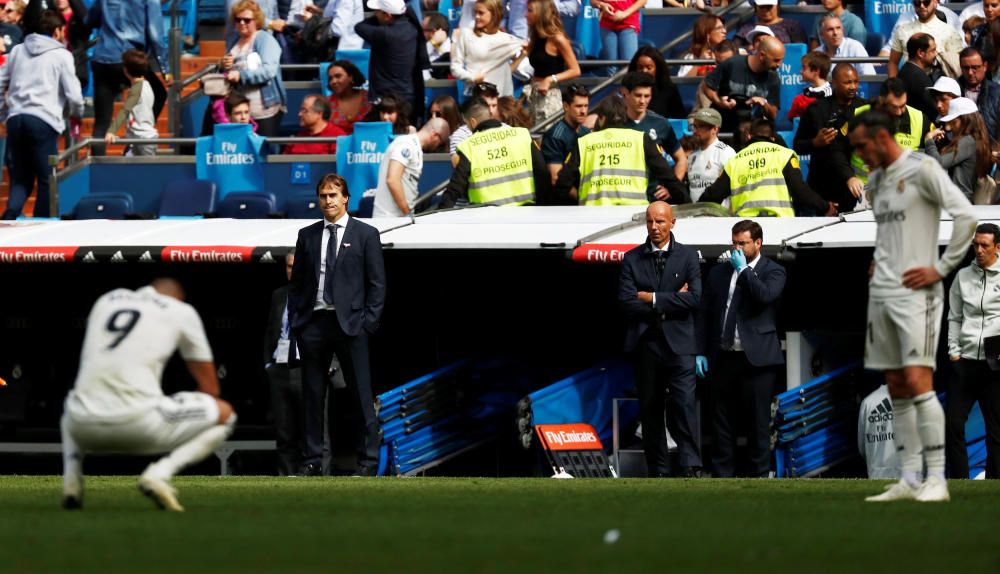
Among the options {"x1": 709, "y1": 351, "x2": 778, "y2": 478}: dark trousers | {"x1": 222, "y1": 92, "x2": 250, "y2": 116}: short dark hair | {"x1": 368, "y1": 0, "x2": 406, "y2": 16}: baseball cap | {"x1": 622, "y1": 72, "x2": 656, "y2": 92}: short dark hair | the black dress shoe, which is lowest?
the black dress shoe

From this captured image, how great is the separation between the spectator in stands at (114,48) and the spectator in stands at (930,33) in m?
7.48

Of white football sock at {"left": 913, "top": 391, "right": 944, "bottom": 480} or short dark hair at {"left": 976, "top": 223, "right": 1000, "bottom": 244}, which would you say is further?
short dark hair at {"left": 976, "top": 223, "right": 1000, "bottom": 244}

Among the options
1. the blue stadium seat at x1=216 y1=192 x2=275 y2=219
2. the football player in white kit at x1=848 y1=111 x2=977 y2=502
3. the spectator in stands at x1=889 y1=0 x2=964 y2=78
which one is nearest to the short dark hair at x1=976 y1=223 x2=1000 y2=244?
the spectator in stands at x1=889 y1=0 x2=964 y2=78

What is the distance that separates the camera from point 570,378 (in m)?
14.8

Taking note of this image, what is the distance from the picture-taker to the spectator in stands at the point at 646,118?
15.0 metres

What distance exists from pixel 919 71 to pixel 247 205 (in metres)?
5.98

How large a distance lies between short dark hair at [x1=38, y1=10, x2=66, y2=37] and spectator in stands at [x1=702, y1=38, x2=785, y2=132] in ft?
21.0

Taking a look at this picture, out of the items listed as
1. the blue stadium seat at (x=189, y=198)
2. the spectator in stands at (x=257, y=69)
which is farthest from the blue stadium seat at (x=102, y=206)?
the spectator in stands at (x=257, y=69)

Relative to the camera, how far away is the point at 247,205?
16.7m

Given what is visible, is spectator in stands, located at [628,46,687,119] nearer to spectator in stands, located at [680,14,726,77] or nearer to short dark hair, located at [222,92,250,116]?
spectator in stands, located at [680,14,726,77]

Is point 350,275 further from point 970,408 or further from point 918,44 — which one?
point 918,44

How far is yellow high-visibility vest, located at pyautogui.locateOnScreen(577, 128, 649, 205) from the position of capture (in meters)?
14.6

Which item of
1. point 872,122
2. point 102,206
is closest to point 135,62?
point 102,206

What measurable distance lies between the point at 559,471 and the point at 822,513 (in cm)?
553
